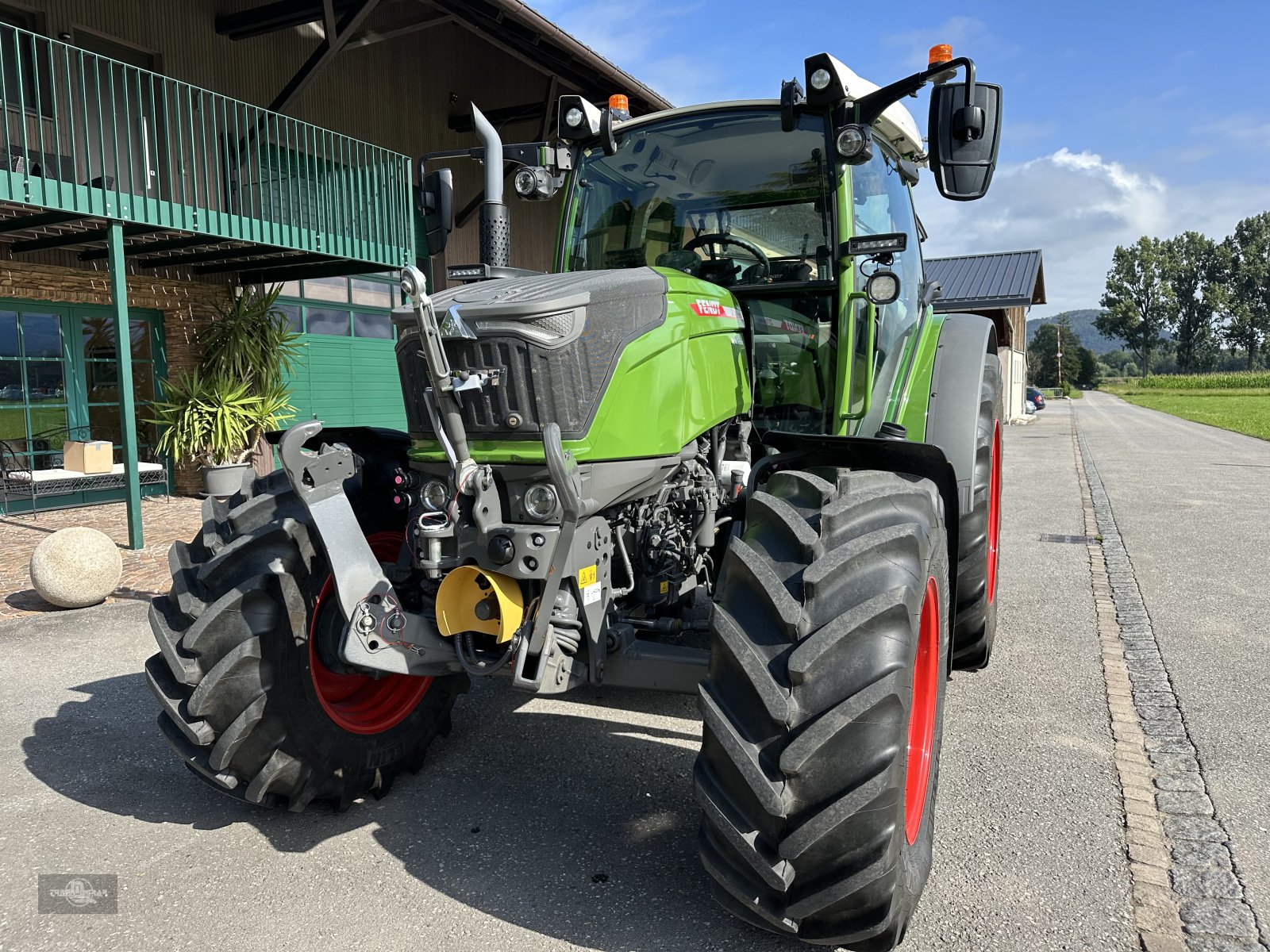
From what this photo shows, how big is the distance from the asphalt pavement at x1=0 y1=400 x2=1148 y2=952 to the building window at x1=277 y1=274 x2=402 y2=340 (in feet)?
27.2

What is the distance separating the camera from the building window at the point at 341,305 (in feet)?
39.4

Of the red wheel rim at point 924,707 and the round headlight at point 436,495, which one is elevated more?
the round headlight at point 436,495

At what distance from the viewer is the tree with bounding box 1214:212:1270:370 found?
313 feet

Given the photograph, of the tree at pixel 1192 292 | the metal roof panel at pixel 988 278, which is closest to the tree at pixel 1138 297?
the tree at pixel 1192 292

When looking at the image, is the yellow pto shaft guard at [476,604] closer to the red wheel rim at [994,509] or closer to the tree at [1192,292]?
the red wheel rim at [994,509]

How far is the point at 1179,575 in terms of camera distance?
21.8 feet

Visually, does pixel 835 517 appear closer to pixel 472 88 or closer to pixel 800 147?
pixel 800 147

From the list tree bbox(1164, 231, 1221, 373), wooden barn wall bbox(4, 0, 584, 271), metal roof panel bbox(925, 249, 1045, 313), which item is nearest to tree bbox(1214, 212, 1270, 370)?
tree bbox(1164, 231, 1221, 373)

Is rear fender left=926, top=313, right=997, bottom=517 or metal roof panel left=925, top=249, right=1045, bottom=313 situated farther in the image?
metal roof panel left=925, top=249, right=1045, bottom=313

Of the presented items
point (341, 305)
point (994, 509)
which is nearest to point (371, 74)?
point (341, 305)

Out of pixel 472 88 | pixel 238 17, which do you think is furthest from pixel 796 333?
pixel 472 88

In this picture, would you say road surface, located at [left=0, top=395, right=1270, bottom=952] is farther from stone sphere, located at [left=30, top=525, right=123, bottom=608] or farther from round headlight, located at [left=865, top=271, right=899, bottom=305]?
round headlight, located at [left=865, top=271, right=899, bottom=305]

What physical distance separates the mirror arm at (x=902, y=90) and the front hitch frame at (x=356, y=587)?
2174mm

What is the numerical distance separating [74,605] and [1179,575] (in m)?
7.73
